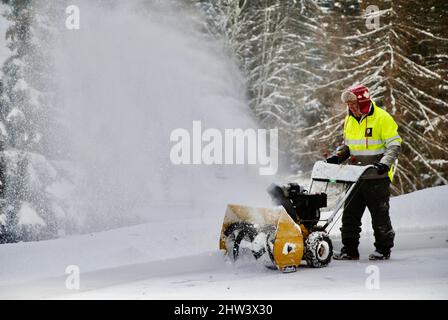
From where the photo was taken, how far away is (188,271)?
18.0ft

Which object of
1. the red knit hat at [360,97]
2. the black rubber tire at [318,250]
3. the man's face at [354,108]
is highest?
the red knit hat at [360,97]

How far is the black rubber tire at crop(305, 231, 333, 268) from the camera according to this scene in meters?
5.43

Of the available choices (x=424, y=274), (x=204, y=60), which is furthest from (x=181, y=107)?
(x=424, y=274)

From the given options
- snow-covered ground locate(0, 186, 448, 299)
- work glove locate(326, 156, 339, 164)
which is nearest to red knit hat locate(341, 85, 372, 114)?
work glove locate(326, 156, 339, 164)

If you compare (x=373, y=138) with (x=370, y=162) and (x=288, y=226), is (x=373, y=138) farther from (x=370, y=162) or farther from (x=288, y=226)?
(x=288, y=226)

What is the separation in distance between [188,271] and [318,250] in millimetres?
1241

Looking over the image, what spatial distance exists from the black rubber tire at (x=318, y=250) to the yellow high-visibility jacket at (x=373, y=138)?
0.90 meters

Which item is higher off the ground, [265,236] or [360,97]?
[360,97]

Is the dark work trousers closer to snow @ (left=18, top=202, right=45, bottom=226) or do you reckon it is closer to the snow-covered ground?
the snow-covered ground

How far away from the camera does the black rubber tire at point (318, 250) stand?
543 centimetres

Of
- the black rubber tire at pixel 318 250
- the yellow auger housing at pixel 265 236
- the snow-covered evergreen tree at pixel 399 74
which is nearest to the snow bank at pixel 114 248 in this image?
the yellow auger housing at pixel 265 236

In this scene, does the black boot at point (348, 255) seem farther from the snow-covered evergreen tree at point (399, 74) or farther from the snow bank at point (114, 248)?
the snow-covered evergreen tree at point (399, 74)

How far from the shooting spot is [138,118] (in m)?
19.5

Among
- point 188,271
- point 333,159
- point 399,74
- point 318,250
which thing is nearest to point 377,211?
point 333,159
